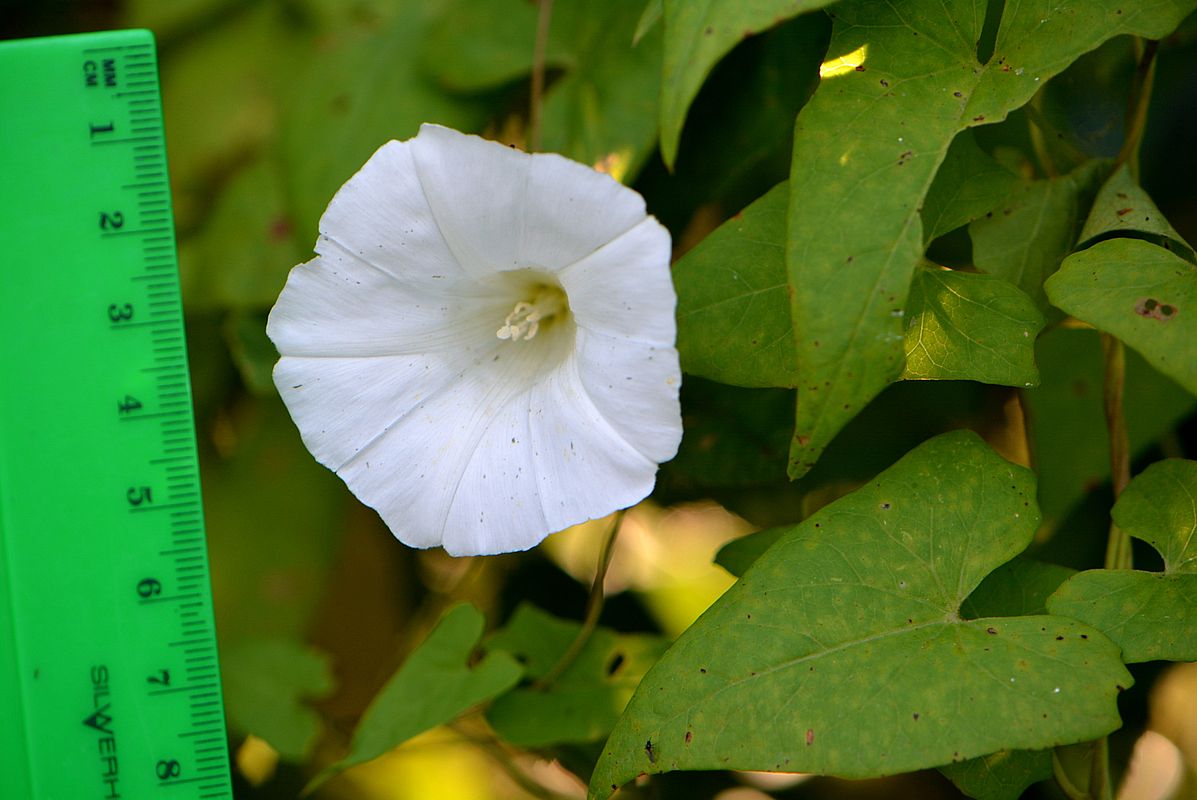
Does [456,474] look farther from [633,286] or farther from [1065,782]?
[1065,782]

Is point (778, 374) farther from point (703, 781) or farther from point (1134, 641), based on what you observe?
point (703, 781)

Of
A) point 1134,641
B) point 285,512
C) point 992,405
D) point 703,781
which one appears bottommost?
point 703,781

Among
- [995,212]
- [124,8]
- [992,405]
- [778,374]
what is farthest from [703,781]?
[124,8]

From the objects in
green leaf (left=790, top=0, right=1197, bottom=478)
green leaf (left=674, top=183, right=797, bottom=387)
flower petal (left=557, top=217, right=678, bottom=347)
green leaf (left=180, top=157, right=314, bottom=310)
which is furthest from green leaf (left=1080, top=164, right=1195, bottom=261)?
green leaf (left=180, top=157, right=314, bottom=310)

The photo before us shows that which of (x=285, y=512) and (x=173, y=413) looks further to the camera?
(x=285, y=512)

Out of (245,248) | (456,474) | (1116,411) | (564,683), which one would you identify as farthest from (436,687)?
(1116,411)
